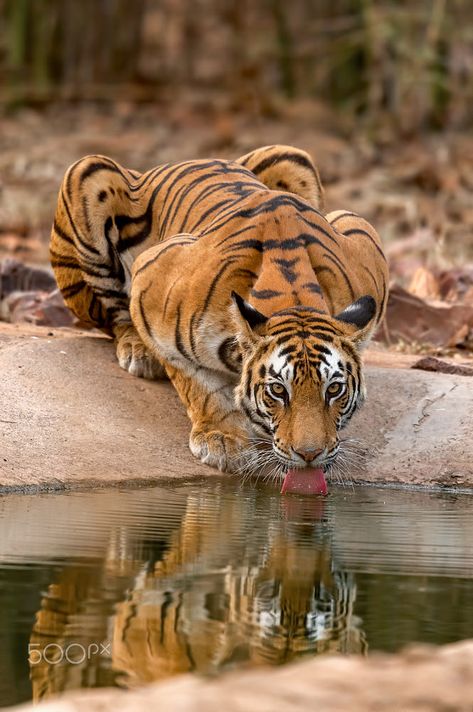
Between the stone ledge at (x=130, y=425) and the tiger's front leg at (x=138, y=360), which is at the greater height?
the tiger's front leg at (x=138, y=360)

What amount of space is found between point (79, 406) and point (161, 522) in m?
1.44

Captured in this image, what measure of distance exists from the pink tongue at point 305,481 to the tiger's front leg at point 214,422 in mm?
515

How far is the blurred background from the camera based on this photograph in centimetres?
1592

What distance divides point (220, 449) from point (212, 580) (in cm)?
197

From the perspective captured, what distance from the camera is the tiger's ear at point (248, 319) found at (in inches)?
217

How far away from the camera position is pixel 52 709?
8.04 ft

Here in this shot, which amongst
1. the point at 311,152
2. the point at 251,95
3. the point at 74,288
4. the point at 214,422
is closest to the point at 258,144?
the point at 311,152

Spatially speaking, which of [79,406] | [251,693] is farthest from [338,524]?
[251,693]

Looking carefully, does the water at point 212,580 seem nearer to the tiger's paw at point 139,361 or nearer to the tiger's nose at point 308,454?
the tiger's nose at point 308,454

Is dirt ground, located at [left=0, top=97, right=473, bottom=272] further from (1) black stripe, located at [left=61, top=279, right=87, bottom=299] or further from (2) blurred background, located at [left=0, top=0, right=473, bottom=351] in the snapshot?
(1) black stripe, located at [left=61, top=279, right=87, bottom=299]

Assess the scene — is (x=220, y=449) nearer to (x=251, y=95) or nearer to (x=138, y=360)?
(x=138, y=360)

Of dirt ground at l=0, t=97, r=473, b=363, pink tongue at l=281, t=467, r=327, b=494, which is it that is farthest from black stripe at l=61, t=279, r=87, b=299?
→ dirt ground at l=0, t=97, r=473, b=363

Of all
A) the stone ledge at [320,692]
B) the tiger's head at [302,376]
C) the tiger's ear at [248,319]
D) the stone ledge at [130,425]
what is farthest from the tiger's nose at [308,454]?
the stone ledge at [320,692]

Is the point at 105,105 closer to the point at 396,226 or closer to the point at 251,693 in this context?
the point at 396,226
